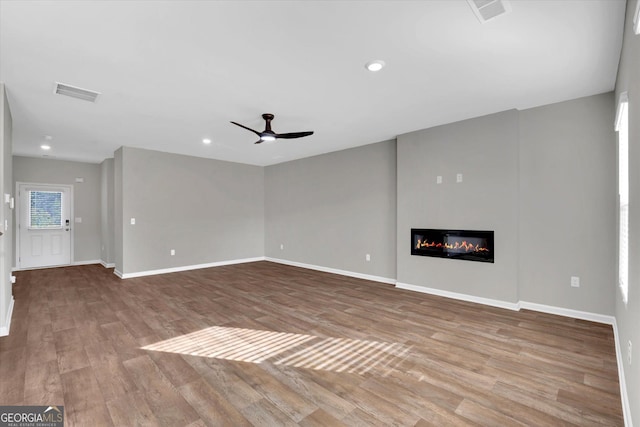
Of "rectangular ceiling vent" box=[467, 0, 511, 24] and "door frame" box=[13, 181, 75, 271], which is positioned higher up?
"rectangular ceiling vent" box=[467, 0, 511, 24]

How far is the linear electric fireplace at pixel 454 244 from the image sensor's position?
4.22m

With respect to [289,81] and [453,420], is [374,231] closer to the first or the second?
[289,81]

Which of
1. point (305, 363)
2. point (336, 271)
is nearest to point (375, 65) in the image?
point (305, 363)

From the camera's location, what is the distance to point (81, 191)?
7.55 m

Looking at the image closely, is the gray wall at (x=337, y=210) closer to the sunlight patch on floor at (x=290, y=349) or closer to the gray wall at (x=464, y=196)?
the gray wall at (x=464, y=196)

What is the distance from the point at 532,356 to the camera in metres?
2.67

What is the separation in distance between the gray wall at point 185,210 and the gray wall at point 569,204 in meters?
6.14

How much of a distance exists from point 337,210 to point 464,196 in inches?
107

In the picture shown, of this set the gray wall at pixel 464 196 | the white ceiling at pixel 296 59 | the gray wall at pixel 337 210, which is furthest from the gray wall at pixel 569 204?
the gray wall at pixel 337 210

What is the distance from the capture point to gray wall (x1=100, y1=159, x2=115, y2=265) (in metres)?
6.99

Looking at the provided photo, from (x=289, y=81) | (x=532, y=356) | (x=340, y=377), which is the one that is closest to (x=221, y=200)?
(x=289, y=81)

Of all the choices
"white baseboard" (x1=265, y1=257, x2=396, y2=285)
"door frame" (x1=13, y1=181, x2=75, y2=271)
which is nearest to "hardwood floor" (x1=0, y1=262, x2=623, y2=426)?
"white baseboard" (x1=265, y1=257, x2=396, y2=285)

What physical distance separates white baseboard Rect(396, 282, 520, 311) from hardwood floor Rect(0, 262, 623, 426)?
0.72ft

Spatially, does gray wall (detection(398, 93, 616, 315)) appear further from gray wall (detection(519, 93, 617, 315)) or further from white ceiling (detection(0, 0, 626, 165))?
white ceiling (detection(0, 0, 626, 165))
